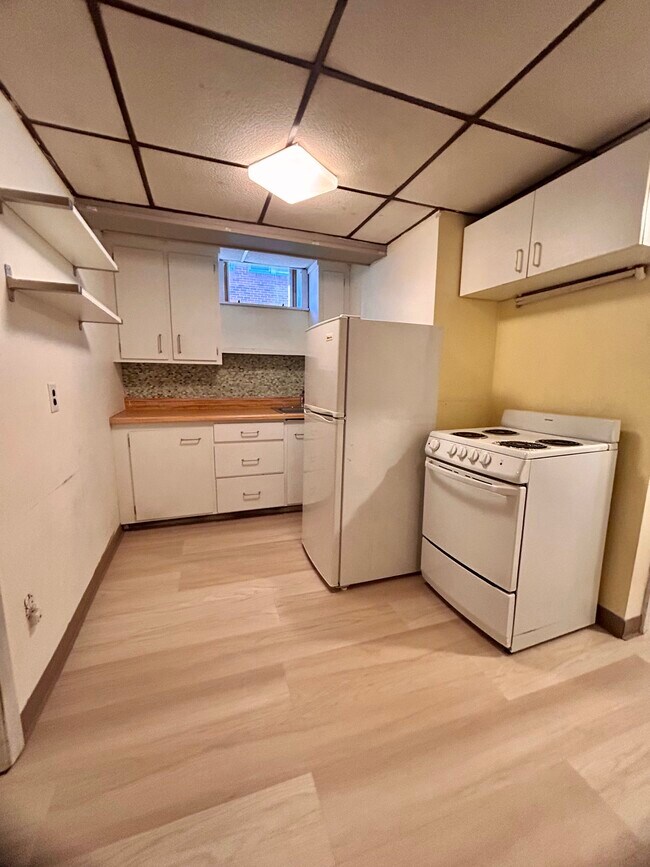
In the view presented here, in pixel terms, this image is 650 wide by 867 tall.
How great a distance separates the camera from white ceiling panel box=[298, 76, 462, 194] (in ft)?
4.11

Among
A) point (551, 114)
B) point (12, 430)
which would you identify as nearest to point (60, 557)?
point (12, 430)

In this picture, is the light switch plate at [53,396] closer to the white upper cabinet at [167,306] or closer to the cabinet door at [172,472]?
the cabinet door at [172,472]

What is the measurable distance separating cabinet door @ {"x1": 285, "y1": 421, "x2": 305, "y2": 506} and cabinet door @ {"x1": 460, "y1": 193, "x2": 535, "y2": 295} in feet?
5.27

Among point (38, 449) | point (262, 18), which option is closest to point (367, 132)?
point (262, 18)

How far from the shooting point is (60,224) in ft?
4.18

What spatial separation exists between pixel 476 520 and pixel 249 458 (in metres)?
1.82

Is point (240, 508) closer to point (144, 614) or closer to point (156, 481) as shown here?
point (156, 481)

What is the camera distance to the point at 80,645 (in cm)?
154

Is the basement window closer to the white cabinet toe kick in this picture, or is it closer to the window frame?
the window frame

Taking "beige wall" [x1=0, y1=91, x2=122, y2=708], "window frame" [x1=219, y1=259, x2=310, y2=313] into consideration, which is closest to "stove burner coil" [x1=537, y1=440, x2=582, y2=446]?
"beige wall" [x1=0, y1=91, x2=122, y2=708]

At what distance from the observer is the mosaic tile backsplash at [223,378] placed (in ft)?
9.71

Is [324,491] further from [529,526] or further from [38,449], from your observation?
[38,449]

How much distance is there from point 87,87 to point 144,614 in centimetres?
226

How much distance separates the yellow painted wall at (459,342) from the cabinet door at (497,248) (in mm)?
82
